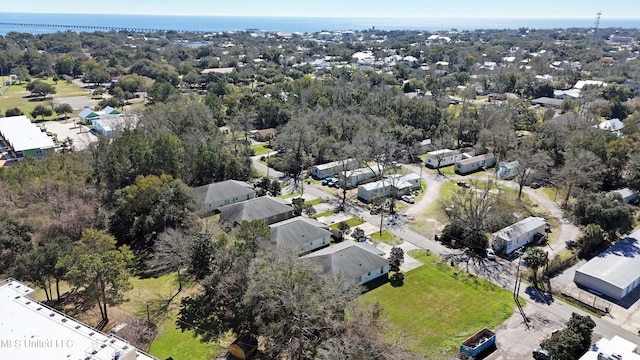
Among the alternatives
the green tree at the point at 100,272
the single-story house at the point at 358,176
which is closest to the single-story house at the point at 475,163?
the single-story house at the point at 358,176

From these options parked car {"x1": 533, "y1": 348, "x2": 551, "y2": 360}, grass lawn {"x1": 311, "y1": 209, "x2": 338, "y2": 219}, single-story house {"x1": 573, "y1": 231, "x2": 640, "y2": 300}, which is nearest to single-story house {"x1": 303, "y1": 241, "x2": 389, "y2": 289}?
grass lawn {"x1": 311, "y1": 209, "x2": 338, "y2": 219}

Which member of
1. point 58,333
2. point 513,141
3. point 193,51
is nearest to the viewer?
point 58,333

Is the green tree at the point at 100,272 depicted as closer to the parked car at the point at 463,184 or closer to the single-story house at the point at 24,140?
the single-story house at the point at 24,140

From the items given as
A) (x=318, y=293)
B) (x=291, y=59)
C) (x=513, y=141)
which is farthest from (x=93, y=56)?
(x=318, y=293)

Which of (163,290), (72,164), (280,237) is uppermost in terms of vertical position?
(72,164)

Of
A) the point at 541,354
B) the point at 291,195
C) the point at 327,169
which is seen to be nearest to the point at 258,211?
the point at 291,195

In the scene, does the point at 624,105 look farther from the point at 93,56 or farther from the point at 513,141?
the point at 93,56
